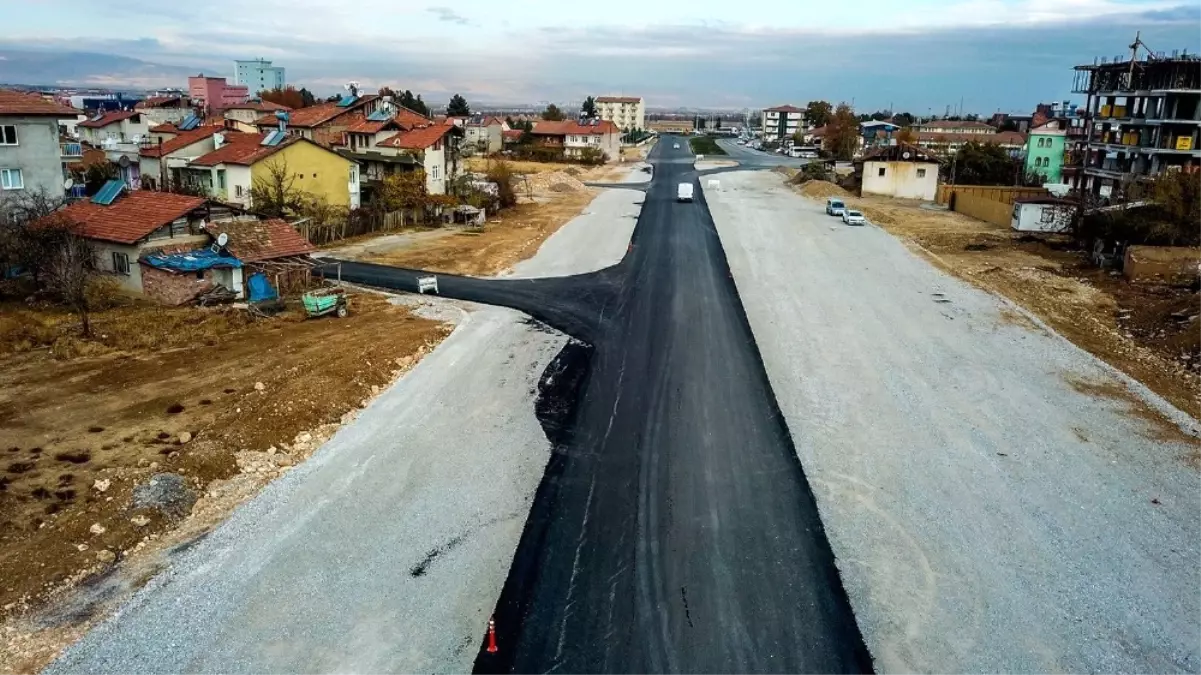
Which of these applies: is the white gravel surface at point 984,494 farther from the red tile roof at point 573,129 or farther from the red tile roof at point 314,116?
the red tile roof at point 573,129

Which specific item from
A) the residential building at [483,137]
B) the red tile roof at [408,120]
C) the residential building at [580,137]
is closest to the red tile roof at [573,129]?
the residential building at [580,137]

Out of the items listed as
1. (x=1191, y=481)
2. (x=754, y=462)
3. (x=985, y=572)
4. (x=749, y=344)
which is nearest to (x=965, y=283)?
(x=749, y=344)

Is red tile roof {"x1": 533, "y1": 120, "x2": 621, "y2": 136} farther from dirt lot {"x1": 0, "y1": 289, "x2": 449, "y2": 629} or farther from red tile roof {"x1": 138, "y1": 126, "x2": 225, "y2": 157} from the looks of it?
dirt lot {"x1": 0, "y1": 289, "x2": 449, "y2": 629}

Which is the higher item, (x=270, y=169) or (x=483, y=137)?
(x=483, y=137)

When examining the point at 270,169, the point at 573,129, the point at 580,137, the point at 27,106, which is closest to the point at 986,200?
the point at 270,169

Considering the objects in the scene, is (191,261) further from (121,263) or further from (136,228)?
(121,263)

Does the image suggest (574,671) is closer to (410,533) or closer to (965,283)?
(410,533)

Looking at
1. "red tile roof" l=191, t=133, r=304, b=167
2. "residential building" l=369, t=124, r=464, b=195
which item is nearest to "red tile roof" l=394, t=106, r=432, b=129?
"residential building" l=369, t=124, r=464, b=195
